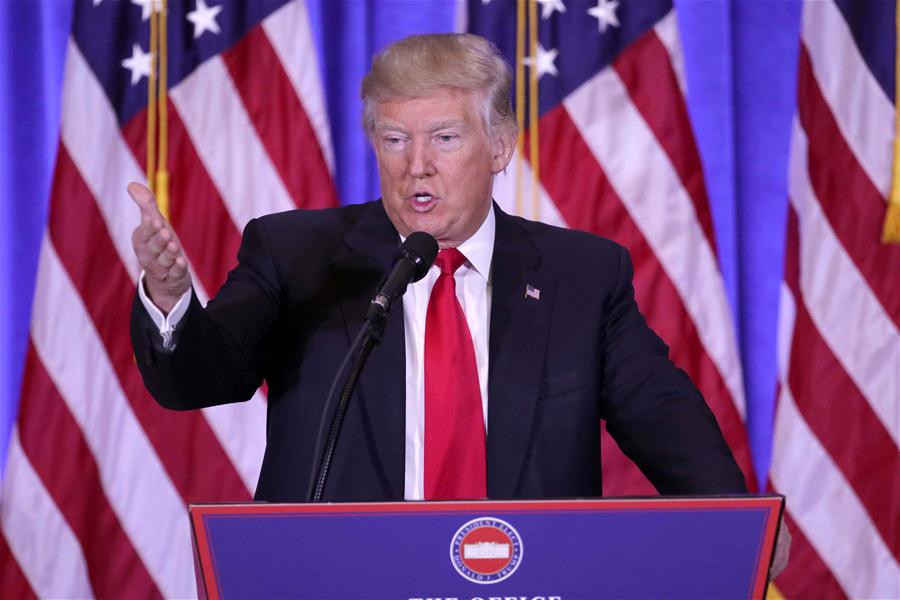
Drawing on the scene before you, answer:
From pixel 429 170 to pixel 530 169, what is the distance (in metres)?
1.37

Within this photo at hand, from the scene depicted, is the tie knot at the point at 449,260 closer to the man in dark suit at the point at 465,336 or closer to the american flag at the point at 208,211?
the man in dark suit at the point at 465,336

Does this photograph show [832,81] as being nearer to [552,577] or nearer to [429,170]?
[429,170]

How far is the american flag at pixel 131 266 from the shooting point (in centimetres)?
308

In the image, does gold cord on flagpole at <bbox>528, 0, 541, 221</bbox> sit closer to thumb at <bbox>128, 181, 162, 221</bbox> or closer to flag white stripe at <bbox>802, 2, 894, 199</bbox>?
flag white stripe at <bbox>802, 2, 894, 199</bbox>

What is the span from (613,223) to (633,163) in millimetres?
182

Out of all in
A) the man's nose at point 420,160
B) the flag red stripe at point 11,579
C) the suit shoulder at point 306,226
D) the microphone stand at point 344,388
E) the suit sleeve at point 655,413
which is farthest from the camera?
the flag red stripe at point 11,579

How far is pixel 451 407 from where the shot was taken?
1815 mm

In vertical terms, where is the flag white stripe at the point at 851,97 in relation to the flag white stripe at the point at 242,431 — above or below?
above

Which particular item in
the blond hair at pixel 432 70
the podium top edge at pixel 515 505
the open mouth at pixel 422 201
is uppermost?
the blond hair at pixel 432 70

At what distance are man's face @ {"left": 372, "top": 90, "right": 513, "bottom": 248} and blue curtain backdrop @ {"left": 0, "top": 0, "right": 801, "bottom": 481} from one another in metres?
1.46

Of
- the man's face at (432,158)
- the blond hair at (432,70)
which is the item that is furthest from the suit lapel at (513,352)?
the blond hair at (432,70)

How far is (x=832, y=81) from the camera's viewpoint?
3.25 m

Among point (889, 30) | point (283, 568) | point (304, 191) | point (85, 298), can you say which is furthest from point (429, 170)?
point (889, 30)

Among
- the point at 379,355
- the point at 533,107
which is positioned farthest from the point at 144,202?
the point at 533,107
